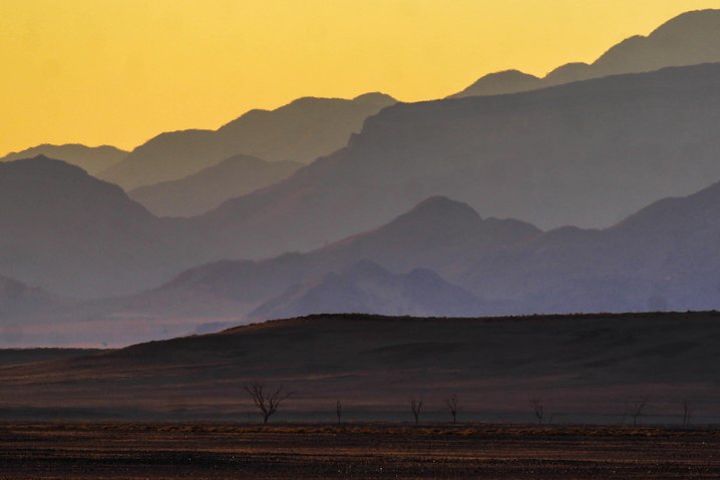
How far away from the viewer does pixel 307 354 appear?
15500 cm

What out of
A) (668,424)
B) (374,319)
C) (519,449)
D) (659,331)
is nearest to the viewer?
(519,449)

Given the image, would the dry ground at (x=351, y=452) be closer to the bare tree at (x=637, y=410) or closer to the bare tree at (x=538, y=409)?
the bare tree at (x=538, y=409)

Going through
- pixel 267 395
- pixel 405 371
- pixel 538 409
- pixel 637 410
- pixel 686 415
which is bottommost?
pixel 686 415

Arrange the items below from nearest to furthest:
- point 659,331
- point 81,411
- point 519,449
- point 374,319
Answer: point 519,449
point 81,411
point 659,331
point 374,319

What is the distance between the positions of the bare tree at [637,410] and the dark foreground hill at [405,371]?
28cm

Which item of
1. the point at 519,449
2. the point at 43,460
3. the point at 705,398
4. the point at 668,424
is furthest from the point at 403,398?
the point at 43,460

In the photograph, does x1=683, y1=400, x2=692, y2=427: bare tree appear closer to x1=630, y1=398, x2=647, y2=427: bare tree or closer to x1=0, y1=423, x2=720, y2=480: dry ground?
x1=630, y1=398, x2=647, y2=427: bare tree

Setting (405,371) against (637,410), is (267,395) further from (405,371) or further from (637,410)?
(637,410)

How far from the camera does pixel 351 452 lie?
3041 inches

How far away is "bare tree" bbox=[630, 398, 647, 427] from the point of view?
341 ft

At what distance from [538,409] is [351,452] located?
37198 millimetres

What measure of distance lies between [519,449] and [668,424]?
72.8ft

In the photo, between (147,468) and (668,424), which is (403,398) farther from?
(147,468)

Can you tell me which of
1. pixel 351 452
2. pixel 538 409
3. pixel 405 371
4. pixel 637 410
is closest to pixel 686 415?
pixel 637 410
